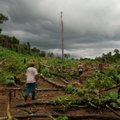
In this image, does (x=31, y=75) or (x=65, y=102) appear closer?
(x=65, y=102)

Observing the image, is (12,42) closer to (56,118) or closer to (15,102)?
(15,102)

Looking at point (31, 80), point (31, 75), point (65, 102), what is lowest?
point (65, 102)

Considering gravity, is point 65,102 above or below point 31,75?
below

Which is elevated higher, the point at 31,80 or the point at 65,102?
the point at 31,80

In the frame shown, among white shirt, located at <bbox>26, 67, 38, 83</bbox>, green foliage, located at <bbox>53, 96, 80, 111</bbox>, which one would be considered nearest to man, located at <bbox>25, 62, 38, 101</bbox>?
white shirt, located at <bbox>26, 67, 38, 83</bbox>

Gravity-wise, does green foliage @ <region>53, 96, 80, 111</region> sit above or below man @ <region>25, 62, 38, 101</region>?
below

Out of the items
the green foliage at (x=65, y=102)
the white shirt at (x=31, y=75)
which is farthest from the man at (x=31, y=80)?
the green foliage at (x=65, y=102)

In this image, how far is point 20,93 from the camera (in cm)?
1639

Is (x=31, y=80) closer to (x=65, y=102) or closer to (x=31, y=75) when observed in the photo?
(x=31, y=75)

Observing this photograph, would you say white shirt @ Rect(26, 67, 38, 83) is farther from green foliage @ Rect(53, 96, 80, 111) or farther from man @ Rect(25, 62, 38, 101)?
green foliage @ Rect(53, 96, 80, 111)

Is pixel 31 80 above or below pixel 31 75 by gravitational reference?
below

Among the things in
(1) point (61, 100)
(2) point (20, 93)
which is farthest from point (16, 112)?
(2) point (20, 93)

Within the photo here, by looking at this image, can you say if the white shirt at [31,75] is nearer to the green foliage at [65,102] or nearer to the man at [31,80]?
the man at [31,80]

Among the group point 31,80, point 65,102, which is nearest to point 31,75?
point 31,80
